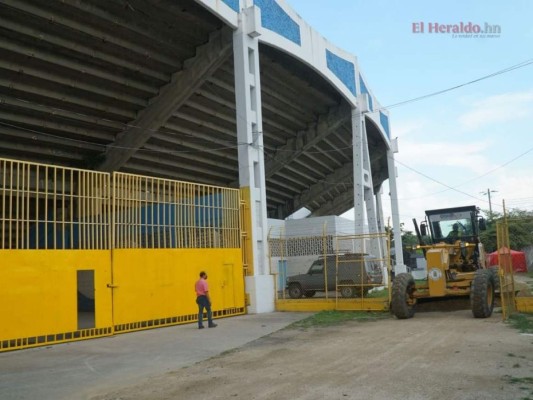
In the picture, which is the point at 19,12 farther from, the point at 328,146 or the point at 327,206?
the point at 327,206

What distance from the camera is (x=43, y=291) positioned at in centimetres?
1127

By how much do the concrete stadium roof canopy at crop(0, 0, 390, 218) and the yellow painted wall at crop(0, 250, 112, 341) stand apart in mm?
9506

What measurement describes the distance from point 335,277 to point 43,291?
10378 mm

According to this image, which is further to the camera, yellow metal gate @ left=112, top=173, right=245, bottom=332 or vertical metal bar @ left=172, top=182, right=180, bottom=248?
vertical metal bar @ left=172, top=182, right=180, bottom=248

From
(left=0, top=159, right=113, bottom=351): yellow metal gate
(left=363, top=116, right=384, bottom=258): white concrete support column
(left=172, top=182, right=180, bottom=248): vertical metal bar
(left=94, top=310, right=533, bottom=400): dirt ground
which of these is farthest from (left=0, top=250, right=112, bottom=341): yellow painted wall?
(left=363, top=116, right=384, bottom=258): white concrete support column

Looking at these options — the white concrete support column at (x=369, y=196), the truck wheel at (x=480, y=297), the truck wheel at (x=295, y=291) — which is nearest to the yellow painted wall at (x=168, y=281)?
the truck wheel at (x=295, y=291)

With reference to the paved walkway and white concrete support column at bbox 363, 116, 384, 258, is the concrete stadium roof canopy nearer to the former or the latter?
white concrete support column at bbox 363, 116, 384, 258

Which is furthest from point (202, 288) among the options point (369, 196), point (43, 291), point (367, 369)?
point (369, 196)

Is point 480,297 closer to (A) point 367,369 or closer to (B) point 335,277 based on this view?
(A) point 367,369

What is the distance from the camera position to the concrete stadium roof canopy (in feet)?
59.8

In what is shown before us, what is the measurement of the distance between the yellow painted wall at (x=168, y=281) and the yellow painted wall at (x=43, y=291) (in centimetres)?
55

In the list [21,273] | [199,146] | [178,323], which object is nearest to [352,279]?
[178,323]

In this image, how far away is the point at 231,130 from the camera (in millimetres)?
28250

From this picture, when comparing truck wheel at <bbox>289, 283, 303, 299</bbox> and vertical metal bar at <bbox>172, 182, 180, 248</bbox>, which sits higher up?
vertical metal bar at <bbox>172, 182, 180, 248</bbox>
